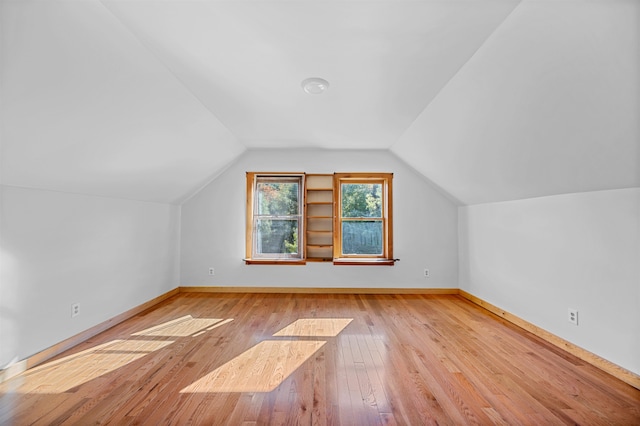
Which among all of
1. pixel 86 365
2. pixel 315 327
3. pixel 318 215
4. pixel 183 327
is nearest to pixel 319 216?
pixel 318 215

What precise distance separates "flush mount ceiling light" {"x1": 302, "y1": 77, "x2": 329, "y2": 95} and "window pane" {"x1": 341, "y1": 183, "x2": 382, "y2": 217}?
239cm

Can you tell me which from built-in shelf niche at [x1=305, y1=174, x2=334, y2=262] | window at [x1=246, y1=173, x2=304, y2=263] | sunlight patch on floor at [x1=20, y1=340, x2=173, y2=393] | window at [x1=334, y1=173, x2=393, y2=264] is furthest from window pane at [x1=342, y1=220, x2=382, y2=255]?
sunlight patch on floor at [x1=20, y1=340, x2=173, y2=393]

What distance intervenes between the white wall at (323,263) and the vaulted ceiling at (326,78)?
59.3 inches

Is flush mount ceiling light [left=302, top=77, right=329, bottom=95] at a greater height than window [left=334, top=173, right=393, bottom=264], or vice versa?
flush mount ceiling light [left=302, top=77, right=329, bottom=95]

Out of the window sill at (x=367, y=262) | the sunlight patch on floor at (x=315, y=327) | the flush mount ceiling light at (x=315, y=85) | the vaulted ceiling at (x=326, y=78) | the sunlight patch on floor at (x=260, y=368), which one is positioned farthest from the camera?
the window sill at (x=367, y=262)

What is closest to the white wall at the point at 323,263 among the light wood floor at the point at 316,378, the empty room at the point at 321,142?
the empty room at the point at 321,142

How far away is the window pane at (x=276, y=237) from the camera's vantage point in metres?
4.81

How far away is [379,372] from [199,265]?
3.48 m

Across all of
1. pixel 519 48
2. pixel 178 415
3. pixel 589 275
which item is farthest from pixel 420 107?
pixel 178 415

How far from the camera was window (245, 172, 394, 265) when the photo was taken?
15.6 feet

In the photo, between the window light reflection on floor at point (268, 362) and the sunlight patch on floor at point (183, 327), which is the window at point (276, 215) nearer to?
the sunlight patch on floor at point (183, 327)

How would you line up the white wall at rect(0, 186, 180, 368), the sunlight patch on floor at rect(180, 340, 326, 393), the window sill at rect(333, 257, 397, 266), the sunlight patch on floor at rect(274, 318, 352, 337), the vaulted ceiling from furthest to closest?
1. the window sill at rect(333, 257, 397, 266)
2. the sunlight patch on floor at rect(274, 318, 352, 337)
3. the white wall at rect(0, 186, 180, 368)
4. the sunlight patch on floor at rect(180, 340, 326, 393)
5. the vaulted ceiling

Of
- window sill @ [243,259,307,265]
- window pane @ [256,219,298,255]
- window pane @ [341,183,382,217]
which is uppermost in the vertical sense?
window pane @ [341,183,382,217]

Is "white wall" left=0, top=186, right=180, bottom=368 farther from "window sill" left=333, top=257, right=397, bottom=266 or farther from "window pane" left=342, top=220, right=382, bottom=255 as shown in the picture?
"window pane" left=342, top=220, right=382, bottom=255
